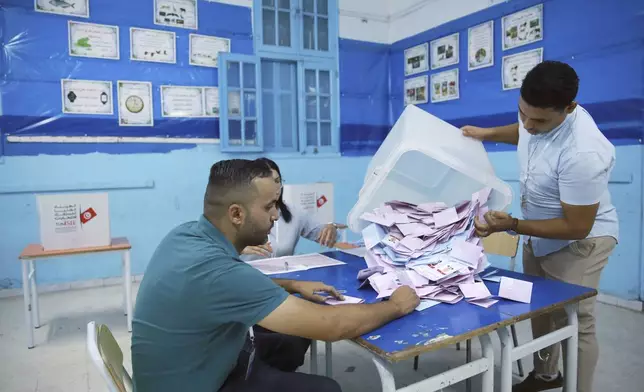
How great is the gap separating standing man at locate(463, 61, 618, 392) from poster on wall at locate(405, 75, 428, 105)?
3.07 meters

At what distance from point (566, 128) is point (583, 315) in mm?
676

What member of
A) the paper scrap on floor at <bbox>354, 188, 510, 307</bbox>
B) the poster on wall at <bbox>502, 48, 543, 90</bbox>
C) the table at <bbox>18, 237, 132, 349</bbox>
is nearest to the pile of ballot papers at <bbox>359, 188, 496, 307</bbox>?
the paper scrap on floor at <bbox>354, 188, 510, 307</bbox>

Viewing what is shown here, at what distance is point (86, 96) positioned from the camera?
12.8 ft

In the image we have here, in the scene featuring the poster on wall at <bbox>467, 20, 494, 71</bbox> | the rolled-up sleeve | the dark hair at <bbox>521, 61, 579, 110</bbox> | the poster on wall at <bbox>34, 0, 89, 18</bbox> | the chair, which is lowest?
the chair

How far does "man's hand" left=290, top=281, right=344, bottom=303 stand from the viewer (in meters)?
1.45

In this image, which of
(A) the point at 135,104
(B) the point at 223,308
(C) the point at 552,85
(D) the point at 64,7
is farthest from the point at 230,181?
(D) the point at 64,7

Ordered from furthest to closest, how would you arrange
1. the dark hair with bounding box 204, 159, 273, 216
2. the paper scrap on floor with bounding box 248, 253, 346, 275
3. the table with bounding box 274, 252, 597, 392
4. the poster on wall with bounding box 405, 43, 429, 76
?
the poster on wall with bounding box 405, 43, 429, 76 → the paper scrap on floor with bounding box 248, 253, 346, 275 → the dark hair with bounding box 204, 159, 273, 216 → the table with bounding box 274, 252, 597, 392

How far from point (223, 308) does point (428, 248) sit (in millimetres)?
817

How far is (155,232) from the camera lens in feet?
14.0

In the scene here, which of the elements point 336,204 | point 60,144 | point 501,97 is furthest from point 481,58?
point 60,144

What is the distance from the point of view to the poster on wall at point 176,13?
4.10 metres

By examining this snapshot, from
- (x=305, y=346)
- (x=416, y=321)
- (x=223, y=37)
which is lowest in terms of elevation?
(x=305, y=346)

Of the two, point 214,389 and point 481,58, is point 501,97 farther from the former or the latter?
point 214,389

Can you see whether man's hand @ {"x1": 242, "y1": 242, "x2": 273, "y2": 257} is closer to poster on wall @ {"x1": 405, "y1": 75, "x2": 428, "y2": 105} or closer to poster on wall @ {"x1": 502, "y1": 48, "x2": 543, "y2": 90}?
poster on wall @ {"x1": 502, "y1": 48, "x2": 543, "y2": 90}
